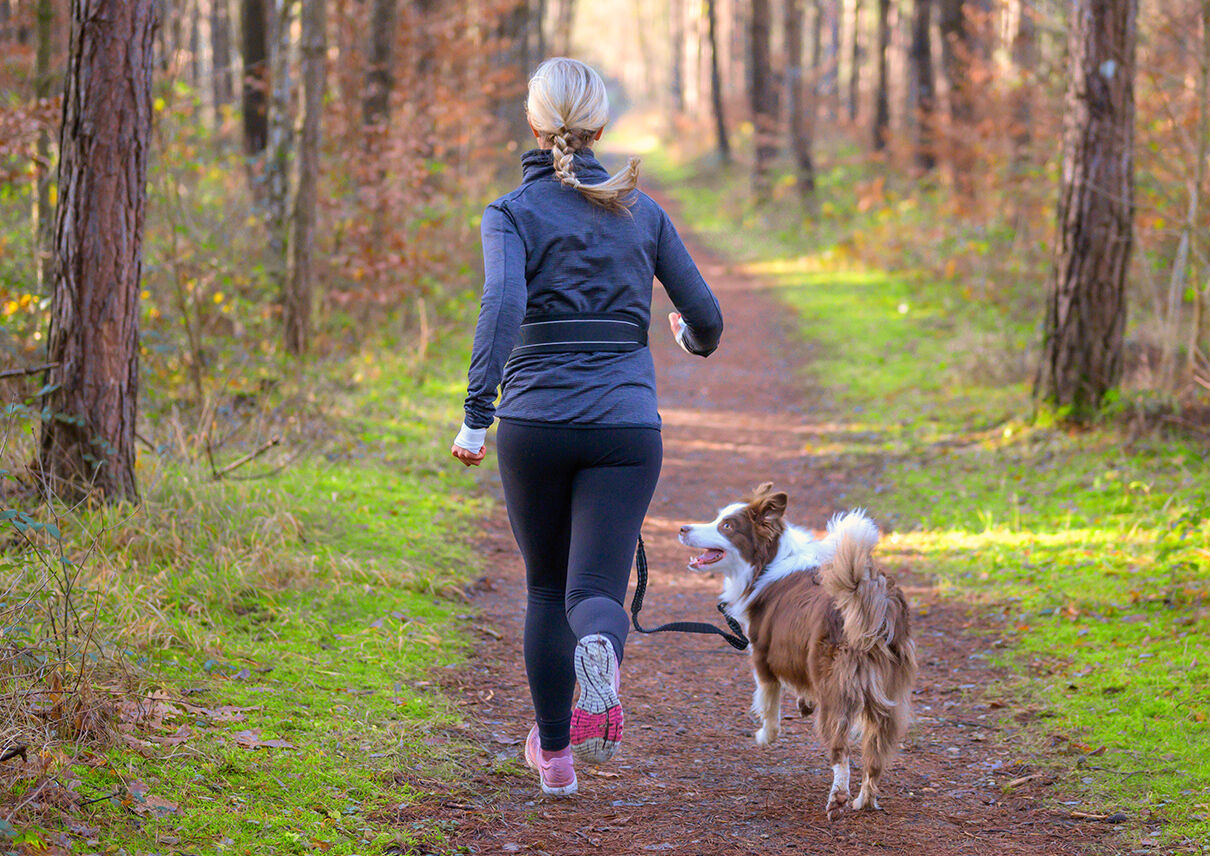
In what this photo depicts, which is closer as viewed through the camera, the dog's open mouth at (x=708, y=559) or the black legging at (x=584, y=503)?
the black legging at (x=584, y=503)

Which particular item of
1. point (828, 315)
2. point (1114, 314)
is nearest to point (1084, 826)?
point (1114, 314)

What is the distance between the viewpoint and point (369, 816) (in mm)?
3510

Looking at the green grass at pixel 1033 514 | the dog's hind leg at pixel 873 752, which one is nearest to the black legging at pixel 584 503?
the dog's hind leg at pixel 873 752

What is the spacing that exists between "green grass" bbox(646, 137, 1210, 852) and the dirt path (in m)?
0.27

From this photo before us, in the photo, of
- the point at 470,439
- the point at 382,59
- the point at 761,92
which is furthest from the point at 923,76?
the point at 470,439

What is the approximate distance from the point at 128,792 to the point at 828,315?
43.1 ft

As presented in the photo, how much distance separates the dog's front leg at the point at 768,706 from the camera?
14.1 feet

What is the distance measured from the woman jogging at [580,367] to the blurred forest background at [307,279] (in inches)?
66.0

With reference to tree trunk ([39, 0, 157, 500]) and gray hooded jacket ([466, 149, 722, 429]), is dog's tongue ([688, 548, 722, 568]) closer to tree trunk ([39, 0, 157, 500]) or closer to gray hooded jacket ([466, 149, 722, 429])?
gray hooded jacket ([466, 149, 722, 429])

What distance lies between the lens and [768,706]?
432 cm

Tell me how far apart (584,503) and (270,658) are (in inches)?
87.2

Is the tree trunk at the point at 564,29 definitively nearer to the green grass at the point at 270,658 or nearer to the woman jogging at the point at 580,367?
the green grass at the point at 270,658

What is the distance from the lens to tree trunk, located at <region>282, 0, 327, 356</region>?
10445mm

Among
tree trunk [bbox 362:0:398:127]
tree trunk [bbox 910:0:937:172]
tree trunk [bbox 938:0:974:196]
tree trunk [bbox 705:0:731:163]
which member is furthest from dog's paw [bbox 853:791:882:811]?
tree trunk [bbox 705:0:731:163]
